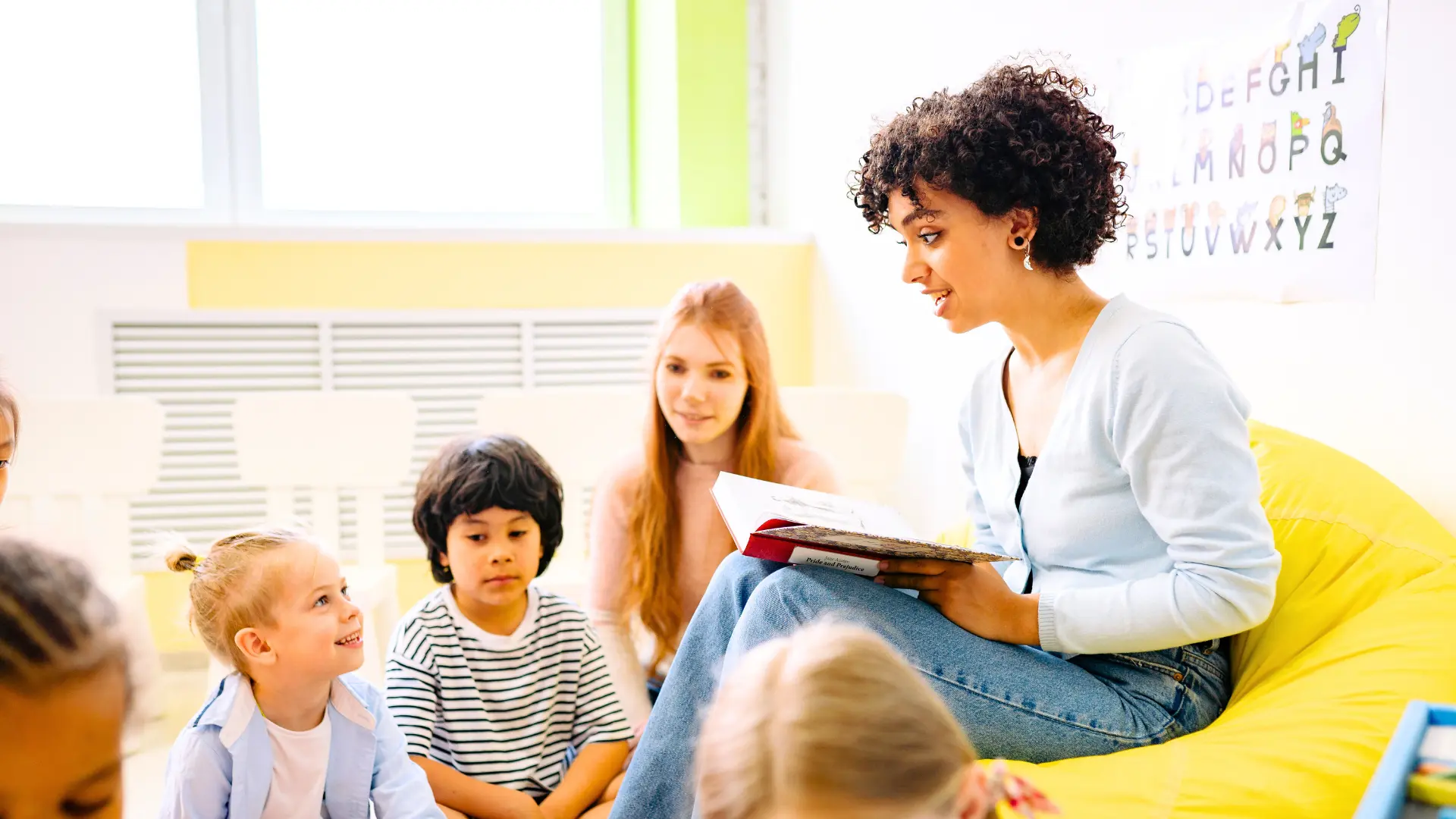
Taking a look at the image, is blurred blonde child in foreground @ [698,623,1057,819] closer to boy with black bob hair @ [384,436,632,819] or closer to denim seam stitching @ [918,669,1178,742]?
denim seam stitching @ [918,669,1178,742]

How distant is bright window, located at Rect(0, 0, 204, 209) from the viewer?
315 cm

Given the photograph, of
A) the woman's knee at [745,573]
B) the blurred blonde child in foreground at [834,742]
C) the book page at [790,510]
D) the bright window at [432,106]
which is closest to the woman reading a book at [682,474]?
the book page at [790,510]

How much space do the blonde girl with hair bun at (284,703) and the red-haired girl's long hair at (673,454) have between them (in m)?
0.48

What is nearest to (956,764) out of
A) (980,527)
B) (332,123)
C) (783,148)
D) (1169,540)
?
(1169,540)

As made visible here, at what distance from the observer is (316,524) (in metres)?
2.58

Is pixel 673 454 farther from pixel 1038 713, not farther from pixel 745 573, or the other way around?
pixel 1038 713

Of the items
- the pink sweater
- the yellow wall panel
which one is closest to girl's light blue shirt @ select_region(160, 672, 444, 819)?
the pink sweater

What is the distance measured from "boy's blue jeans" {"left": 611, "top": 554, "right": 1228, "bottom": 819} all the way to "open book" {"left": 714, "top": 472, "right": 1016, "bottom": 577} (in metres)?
0.02

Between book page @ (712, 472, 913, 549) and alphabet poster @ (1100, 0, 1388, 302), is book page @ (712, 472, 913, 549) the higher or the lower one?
the lower one

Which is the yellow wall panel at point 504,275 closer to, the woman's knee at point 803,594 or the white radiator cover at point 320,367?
the white radiator cover at point 320,367

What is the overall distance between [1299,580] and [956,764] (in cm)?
72

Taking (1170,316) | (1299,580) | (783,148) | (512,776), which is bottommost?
(512,776)

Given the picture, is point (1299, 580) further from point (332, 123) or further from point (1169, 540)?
point (332, 123)

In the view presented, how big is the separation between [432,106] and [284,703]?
244cm
